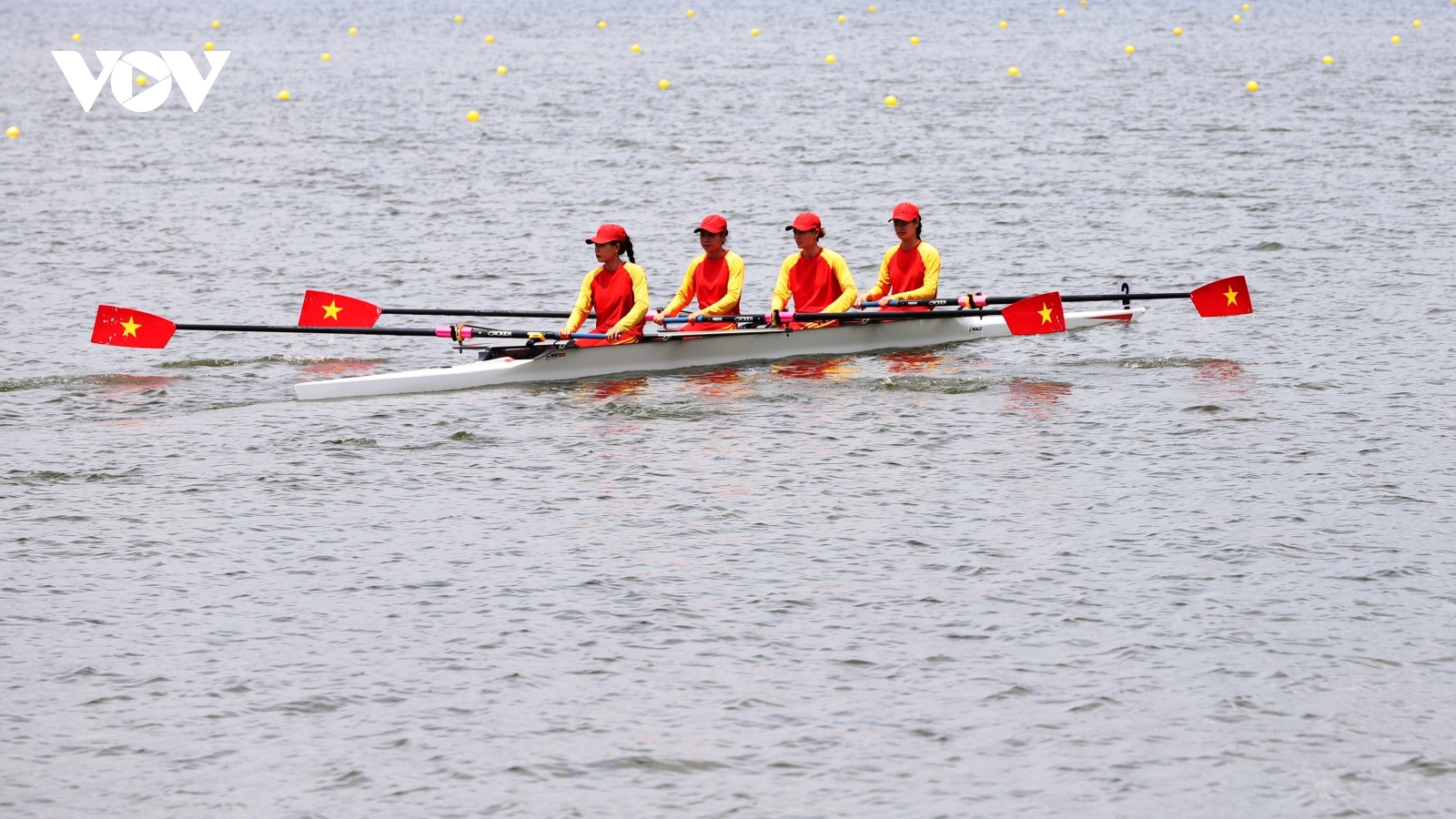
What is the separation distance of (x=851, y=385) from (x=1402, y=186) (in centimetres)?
1335

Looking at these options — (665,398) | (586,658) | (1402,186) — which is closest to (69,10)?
(1402,186)

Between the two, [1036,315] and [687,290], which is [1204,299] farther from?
[687,290]

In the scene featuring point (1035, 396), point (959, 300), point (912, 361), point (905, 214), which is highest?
point (905, 214)

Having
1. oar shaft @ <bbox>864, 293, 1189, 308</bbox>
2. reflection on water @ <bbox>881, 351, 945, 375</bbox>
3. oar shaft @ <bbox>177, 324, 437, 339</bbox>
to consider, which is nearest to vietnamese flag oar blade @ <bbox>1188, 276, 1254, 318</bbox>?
oar shaft @ <bbox>864, 293, 1189, 308</bbox>

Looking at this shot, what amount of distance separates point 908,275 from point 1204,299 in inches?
109

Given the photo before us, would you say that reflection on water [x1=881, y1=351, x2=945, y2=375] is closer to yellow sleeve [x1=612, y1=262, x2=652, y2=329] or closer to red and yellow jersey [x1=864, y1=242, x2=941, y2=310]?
red and yellow jersey [x1=864, y1=242, x2=941, y2=310]

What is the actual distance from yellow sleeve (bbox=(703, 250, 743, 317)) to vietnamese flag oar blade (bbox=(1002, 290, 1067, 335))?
2.41m

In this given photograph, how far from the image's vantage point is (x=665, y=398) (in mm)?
14289

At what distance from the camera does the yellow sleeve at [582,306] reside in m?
15.1

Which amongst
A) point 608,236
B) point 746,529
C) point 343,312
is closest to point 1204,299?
point 608,236

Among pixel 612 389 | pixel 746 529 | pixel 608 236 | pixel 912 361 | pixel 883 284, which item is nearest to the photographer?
pixel 746 529

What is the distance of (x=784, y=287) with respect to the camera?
A: 16.0 m

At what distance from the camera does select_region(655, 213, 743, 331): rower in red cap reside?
1531 cm

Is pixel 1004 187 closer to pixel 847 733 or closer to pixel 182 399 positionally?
pixel 182 399
